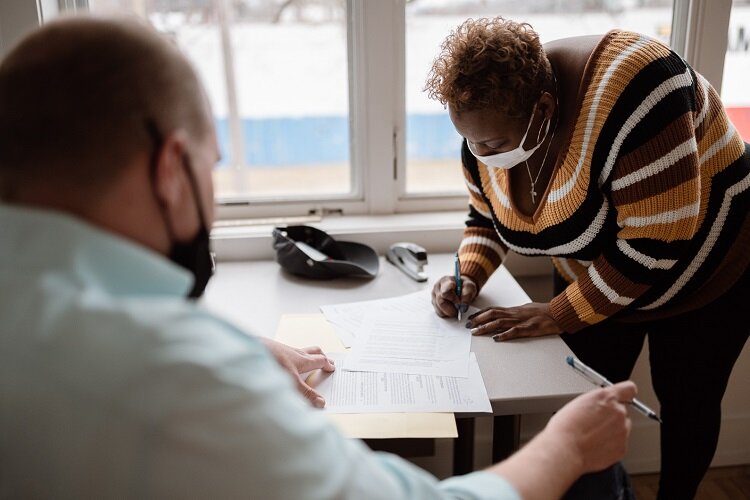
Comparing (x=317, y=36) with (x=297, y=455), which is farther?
(x=317, y=36)

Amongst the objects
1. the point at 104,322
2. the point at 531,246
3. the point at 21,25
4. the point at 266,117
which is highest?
the point at 21,25

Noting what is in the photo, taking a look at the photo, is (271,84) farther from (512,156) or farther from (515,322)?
(515,322)

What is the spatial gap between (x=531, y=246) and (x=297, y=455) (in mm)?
1087

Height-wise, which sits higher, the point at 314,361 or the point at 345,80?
the point at 345,80

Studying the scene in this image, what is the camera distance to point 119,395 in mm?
519

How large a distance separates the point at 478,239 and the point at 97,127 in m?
1.21

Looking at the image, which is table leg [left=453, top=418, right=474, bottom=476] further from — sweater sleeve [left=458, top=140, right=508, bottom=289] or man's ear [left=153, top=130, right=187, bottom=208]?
man's ear [left=153, top=130, right=187, bottom=208]

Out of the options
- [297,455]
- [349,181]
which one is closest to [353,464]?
[297,455]

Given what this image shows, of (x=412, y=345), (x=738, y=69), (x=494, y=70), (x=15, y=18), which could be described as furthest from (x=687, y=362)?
(x=15, y=18)

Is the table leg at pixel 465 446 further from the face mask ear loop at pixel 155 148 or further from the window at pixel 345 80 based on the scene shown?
the face mask ear loop at pixel 155 148

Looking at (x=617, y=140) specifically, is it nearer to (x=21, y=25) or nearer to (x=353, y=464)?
(x=353, y=464)

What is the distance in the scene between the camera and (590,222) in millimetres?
1412

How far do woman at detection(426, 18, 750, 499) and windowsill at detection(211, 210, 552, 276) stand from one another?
40 cm

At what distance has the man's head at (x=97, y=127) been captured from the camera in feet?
1.95
